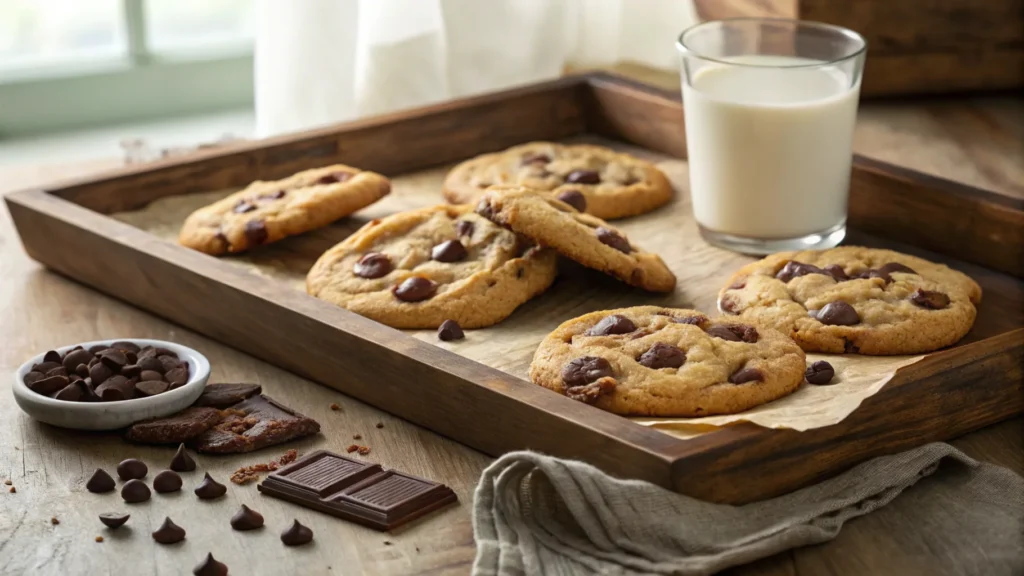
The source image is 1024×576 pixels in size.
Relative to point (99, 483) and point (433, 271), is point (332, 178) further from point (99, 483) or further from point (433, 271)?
point (99, 483)

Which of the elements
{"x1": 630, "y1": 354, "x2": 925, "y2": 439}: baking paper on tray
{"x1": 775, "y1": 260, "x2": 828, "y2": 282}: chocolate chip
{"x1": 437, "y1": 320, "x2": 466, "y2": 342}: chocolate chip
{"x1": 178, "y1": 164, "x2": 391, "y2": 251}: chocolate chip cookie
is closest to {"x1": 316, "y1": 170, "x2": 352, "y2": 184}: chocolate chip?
{"x1": 178, "y1": 164, "x2": 391, "y2": 251}: chocolate chip cookie

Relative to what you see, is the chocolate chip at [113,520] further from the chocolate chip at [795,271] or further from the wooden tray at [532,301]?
the chocolate chip at [795,271]

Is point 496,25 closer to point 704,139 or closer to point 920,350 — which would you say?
point 704,139

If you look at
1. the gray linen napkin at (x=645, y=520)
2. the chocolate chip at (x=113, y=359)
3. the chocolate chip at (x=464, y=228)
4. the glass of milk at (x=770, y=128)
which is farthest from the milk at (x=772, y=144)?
the chocolate chip at (x=113, y=359)

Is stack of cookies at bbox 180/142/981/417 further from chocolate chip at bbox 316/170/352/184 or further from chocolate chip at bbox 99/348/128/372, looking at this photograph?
chocolate chip at bbox 99/348/128/372

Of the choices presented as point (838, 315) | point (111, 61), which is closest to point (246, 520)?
point (838, 315)

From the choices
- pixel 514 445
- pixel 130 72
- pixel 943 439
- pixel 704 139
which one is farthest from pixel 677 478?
→ pixel 130 72
